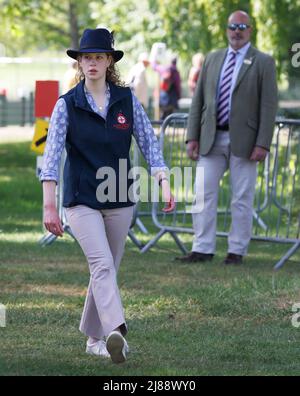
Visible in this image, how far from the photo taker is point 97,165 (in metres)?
7.41

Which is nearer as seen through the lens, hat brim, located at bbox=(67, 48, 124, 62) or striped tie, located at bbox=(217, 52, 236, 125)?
hat brim, located at bbox=(67, 48, 124, 62)

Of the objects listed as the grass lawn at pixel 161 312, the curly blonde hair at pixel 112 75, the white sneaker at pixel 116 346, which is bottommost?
the grass lawn at pixel 161 312

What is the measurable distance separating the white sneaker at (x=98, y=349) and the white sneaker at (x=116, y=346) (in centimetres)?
35

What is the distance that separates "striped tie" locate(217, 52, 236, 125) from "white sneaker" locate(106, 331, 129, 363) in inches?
187

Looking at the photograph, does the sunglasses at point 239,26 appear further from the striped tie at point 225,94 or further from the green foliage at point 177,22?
the green foliage at point 177,22

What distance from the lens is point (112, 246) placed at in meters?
7.64

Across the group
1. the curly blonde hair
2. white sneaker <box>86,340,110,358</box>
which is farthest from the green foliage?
white sneaker <box>86,340,110,358</box>

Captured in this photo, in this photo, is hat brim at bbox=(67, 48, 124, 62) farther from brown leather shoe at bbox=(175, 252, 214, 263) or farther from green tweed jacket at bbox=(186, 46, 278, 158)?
brown leather shoe at bbox=(175, 252, 214, 263)

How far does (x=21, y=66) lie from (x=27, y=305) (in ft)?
194

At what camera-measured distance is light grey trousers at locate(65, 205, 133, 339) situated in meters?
7.30

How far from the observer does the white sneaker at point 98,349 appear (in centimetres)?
760

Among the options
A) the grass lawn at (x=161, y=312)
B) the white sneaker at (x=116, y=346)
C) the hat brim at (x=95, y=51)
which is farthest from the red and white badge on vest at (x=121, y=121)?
the grass lawn at (x=161, y=312)

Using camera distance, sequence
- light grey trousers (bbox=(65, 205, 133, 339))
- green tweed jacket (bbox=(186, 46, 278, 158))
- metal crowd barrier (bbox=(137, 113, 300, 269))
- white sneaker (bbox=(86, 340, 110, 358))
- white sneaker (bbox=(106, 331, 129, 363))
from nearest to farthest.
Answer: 1. white sneaker (bbox=(106, 331, 129, 363))
2. light grey trousers (bbox=(65, 205, 133, 339))
3. white sneaker (bbox=(86, 340, 110, 358))
4. green tweed jacket (bbox=(186, 46, 278, 158))
5. metal crowd barrier (bbox=(137, 113, 300, 269))

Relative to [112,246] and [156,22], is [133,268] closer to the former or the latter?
[112,246]
